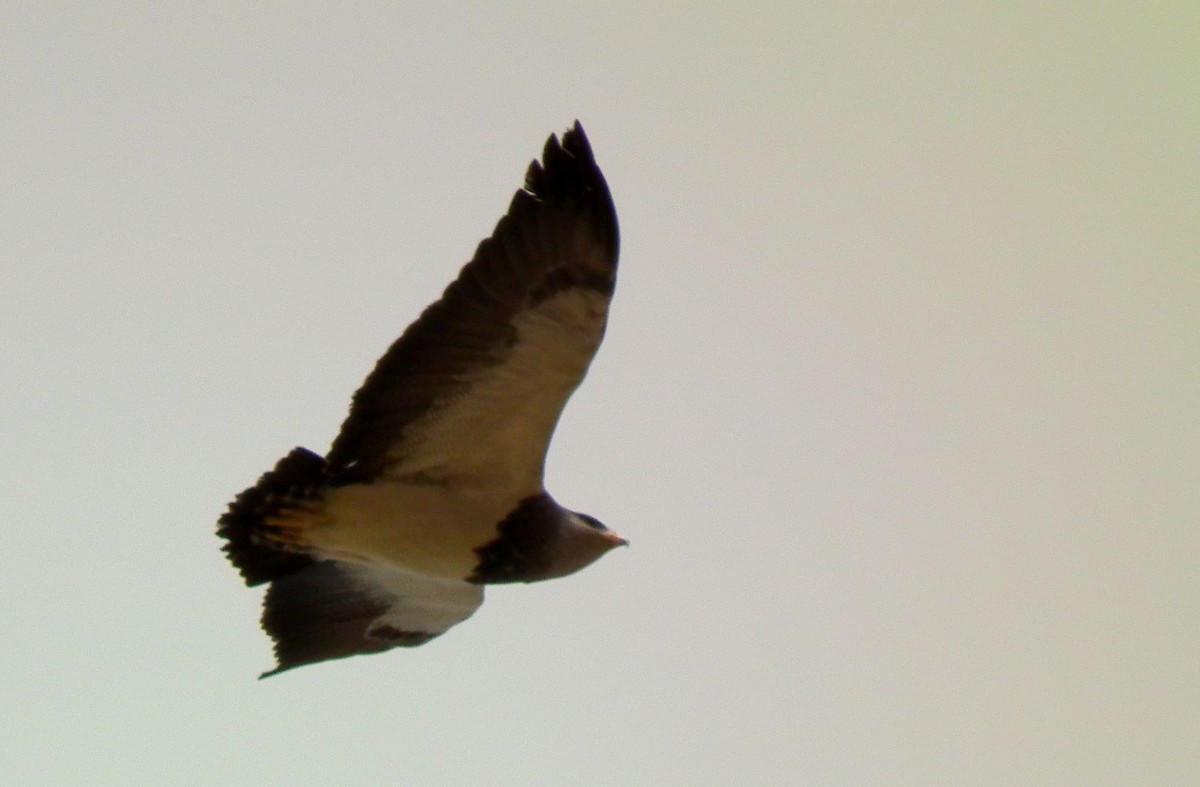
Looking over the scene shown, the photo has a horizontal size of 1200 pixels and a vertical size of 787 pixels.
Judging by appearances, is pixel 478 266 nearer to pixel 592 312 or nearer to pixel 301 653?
pixel 592 312

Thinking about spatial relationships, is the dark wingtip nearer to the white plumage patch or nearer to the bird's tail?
the white plumage patch

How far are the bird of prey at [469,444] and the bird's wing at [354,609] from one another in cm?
2

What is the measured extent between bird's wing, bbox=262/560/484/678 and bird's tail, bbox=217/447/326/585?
1.36ft

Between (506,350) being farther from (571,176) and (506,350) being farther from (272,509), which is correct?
(272,509)

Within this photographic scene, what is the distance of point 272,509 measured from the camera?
7.59 metres

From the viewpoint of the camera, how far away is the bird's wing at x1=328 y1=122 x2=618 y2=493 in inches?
273

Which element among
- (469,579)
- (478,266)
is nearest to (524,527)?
(469,579)

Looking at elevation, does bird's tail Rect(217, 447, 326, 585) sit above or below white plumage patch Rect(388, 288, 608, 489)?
below

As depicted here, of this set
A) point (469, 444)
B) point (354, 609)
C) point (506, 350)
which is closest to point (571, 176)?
point (506, 350)

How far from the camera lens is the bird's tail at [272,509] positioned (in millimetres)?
7496

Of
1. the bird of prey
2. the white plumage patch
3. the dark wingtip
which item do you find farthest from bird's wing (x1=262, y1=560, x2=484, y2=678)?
the dark wingtip

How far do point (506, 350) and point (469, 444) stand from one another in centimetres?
67

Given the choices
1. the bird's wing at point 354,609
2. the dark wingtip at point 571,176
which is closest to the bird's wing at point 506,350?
the dark wingtip at point 571,176

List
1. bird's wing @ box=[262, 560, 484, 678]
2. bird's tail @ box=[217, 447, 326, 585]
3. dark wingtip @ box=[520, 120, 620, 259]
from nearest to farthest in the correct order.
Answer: dark wingtip @ box=[520, 120, 620, 259]
bird's tail @ box=[217, 447, 326, 585]
bird's wing @ box=[262, 560, 484, 678]
